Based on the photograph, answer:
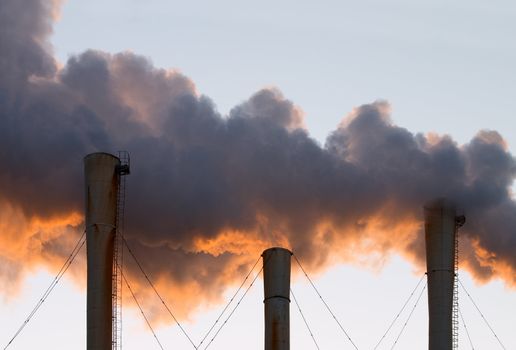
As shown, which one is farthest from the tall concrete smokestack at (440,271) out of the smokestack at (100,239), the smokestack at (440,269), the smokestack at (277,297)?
the smokestack at (100,239)

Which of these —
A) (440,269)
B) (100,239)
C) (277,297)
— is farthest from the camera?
(440,269)

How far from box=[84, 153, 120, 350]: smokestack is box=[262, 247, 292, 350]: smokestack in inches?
290

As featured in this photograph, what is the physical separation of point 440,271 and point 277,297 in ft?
24.4

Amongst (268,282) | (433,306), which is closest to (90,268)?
(268,282)

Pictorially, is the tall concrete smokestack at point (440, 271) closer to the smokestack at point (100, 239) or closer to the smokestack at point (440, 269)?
the smokestack at point (440, 269)

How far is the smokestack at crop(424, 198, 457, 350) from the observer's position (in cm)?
5069

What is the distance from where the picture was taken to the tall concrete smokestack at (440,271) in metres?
50.7

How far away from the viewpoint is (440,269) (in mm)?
51156

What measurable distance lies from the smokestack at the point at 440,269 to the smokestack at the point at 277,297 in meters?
6.39

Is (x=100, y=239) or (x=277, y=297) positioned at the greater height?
(x=100, y=239)

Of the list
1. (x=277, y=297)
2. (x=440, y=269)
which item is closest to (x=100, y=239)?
(x=277, y=297)

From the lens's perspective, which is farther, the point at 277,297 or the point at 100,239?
the point at 277,297

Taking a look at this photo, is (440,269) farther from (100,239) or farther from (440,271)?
(100,239)

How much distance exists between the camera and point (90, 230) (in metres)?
46.2
